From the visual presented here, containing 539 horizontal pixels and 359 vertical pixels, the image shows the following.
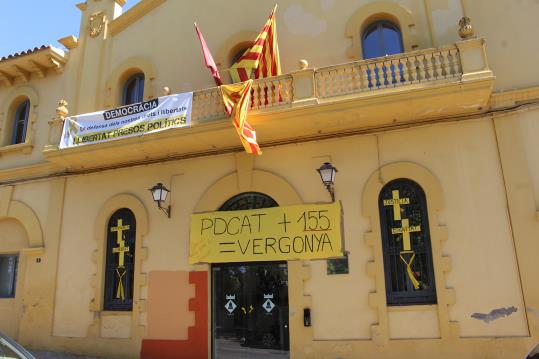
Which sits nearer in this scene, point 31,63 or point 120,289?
point 120,289

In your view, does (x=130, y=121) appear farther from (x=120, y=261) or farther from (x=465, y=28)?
(x=465, y=28)

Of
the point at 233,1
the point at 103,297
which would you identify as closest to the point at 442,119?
the point at 233,1

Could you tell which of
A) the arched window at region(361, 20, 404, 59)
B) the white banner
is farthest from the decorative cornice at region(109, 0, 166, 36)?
the arched window at region(361, 20, 404, 59)

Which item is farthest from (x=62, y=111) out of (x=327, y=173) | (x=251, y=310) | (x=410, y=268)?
(x=410, y=268)

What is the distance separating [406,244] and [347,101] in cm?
306

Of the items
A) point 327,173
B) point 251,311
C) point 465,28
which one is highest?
point 465,28

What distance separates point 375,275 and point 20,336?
9.11 meters

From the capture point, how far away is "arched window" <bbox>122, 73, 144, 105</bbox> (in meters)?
12.9

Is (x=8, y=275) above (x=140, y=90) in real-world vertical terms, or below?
below

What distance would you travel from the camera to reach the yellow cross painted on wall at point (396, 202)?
924 centimetres

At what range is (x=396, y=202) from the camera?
932 cm

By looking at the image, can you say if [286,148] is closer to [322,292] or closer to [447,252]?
[322,292]

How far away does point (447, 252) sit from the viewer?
8727 millimetres

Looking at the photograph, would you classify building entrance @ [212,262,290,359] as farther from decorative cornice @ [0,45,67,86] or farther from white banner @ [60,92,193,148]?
decorative cornice @ [0,45,67,86]
